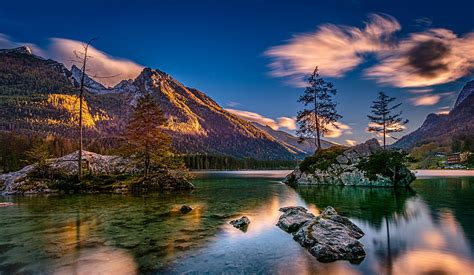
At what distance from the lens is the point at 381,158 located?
4928 centimetres

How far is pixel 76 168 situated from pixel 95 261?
3951cm

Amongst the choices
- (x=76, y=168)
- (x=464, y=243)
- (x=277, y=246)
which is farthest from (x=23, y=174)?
(x=464, y=243)

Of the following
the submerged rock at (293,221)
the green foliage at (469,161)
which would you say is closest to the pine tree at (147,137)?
the submerged rock at (293,221)

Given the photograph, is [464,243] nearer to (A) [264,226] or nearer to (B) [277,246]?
(B) [277,246]

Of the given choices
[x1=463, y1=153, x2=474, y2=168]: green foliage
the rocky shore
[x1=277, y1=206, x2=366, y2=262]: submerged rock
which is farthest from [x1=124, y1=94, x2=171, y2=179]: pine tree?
[x1=463, y1=153, x2=474, y2=168]: green foliage

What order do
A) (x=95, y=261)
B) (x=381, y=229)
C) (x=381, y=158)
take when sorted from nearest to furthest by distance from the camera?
(x=95, y=261)
(x=381, y=229)
(x=381, y=158)

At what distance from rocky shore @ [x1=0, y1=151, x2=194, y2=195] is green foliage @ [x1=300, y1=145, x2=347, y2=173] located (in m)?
24.2

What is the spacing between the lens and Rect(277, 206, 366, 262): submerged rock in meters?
12.6

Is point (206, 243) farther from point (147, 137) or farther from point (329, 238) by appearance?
point (147, 137)

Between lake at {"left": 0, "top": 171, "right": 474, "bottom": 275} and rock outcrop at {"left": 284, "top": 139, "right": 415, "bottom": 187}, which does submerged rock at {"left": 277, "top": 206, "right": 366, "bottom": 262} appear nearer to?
lake at {"left": 0, "top": 171, "right": 474, "bottom": 275}

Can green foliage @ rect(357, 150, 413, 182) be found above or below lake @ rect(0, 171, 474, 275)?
above

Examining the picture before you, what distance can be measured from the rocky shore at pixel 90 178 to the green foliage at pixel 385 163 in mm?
29170

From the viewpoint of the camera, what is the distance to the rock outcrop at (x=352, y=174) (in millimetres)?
50219

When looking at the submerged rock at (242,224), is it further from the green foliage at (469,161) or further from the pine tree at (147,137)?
the green foliage at (469,161)
